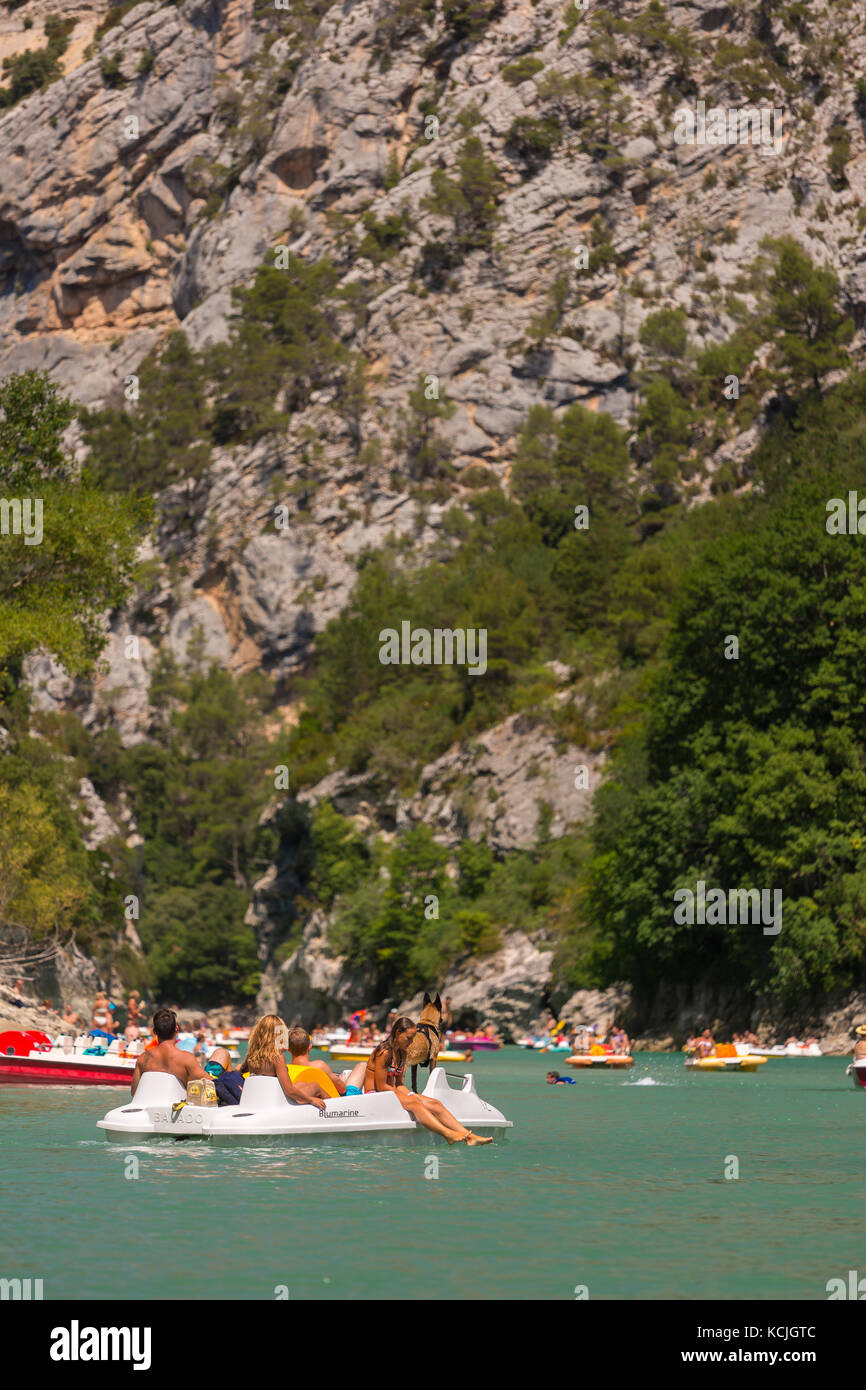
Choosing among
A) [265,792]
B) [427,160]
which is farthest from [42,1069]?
[427,160]

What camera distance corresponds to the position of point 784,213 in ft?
357

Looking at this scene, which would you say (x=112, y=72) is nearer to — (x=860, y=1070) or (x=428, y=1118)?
(x=860, y=1070)

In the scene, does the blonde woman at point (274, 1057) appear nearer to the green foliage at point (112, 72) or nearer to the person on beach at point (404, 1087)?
the person on beach at point (404, 1087)

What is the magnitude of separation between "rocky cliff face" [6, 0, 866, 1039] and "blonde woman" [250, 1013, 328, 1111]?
235 ft

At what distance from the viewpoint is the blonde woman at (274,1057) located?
20.2 meters

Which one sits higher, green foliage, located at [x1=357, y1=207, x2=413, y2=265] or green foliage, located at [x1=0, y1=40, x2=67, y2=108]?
green foliage, located at [x1=0, y1=40, x2=67, y2=108]

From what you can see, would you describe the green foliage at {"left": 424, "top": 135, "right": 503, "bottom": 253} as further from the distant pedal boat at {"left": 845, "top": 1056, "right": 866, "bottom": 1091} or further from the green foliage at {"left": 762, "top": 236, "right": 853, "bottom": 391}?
the distant pedal boat at {"left": 845, "top": 1056, "right": 866, "bottom": 1091}

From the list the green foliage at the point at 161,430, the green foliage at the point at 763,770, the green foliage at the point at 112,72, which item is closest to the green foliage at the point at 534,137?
the green foliage at the point at 161,430

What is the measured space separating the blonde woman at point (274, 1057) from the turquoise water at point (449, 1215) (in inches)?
28.0

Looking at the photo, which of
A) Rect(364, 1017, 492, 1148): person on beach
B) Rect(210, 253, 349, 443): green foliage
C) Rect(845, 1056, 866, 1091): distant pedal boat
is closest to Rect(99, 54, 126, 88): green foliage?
Rect(210, 253, 349, 443): green foliage

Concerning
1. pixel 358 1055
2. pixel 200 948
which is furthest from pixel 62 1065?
pixel 200 948

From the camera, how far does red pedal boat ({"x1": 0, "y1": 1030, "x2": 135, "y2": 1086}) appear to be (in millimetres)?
34938
